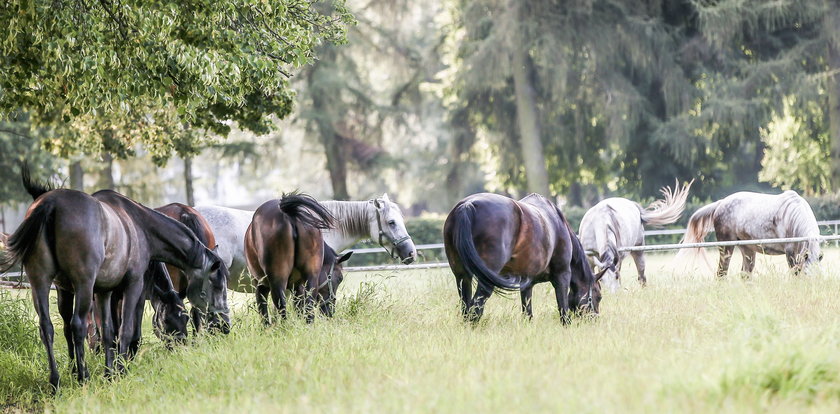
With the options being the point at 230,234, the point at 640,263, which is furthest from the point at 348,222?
the point at 640,263

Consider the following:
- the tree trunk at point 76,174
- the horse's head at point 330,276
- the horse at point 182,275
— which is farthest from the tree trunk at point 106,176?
the horse's head at point 330,276

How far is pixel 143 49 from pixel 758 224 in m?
9.94

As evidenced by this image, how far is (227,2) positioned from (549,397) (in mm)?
5198

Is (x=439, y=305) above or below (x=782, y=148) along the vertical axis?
below

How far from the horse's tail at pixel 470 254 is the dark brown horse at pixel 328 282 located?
167 centimetres

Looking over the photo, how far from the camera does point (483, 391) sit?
5242 millimetres

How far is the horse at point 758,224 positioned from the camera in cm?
1342

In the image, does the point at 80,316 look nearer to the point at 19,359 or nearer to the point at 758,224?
the point at 19,359

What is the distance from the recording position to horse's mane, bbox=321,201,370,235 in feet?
34.1

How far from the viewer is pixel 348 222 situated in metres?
10.5

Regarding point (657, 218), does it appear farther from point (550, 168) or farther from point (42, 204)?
point (550, 168)

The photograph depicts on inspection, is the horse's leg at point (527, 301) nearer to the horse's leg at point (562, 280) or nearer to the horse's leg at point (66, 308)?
the horse's leg at point (562, 280)

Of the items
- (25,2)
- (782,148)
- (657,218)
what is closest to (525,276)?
(25,2)

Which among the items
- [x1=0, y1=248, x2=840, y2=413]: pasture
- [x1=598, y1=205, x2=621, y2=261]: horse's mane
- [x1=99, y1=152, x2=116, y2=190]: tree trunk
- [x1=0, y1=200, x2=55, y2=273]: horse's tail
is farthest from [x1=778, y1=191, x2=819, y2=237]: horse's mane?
[x1=99, y1=152, x2=116, y2=190]: tree trunk
